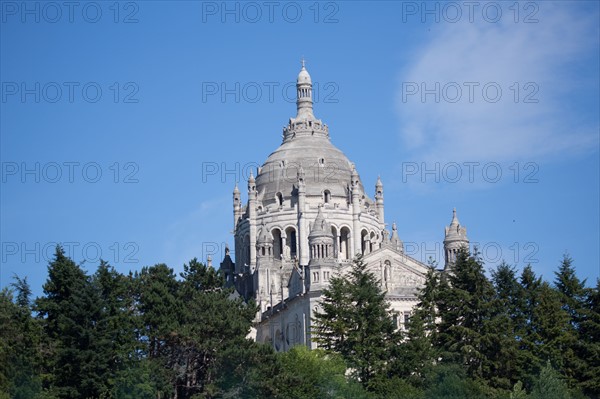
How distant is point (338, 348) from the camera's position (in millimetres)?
79062

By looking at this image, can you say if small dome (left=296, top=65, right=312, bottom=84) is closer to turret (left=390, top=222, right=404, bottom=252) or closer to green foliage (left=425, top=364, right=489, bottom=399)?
turret (left=390, top=222, right=404, bottom=252)

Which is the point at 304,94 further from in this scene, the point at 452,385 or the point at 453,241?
the point at 452,385

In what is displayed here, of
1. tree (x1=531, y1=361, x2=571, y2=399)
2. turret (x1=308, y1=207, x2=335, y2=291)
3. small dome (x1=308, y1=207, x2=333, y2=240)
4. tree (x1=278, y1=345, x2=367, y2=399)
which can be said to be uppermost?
small dome (x1=308, y1=207, x2=333, y2=240)

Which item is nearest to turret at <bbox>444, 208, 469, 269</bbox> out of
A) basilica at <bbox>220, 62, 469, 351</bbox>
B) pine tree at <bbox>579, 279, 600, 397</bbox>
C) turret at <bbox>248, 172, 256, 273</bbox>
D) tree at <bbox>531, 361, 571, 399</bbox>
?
basilica at <bbox>220, 62, 469, 351</bbox>

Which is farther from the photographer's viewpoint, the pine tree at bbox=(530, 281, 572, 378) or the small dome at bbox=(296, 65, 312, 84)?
the small dome at bbox=(296, 65, 312, 84)

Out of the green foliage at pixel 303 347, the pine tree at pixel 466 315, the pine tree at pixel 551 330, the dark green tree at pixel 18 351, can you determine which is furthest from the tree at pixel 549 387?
the dark green tree at pixel 18 351

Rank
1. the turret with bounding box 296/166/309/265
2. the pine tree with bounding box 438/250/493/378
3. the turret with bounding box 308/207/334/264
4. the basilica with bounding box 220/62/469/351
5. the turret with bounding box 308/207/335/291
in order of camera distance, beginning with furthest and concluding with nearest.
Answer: the turret with bounding box 296/166/309/265, the basilica with bounding box 220/62/469/351, the turret with bounding box 308/207/334/264, the turret with bounding box 308/207/335/291, the pine tree with bounding box 438/250/493/378

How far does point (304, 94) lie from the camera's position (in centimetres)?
12725

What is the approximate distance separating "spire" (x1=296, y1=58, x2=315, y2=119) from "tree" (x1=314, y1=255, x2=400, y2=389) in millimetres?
45004

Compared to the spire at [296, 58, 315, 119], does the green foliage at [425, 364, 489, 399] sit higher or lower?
lower

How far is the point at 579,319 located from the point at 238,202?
50545 millimetres

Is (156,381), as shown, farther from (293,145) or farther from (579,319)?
(293,145)

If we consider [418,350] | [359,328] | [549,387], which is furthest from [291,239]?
[549,387]

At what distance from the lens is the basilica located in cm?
→ 10838
